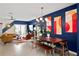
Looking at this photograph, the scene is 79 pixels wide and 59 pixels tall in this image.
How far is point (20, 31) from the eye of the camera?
2.66 metres

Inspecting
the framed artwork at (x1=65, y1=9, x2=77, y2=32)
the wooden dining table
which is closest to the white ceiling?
the framed artwork at (x1=65, y1=9, x2=77, y2=32)

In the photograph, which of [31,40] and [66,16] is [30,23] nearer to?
[31,40]

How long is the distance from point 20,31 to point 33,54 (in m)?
0.55

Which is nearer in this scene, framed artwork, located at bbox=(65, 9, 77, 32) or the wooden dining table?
framed artwork, located at bbox=(65, 9, 77, 32)

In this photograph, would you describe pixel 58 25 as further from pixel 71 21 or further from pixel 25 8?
pixel 25 8

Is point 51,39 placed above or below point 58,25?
below

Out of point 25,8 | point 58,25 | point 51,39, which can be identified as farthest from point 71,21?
point 25,8

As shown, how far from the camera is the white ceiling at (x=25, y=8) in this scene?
2.56 metres

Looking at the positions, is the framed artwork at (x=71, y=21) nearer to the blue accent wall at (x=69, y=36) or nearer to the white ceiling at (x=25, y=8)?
the blue accent wall at (x=69, y=36)

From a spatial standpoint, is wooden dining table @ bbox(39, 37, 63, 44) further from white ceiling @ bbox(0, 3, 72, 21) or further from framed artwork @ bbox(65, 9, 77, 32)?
white ceiling @ bbox(0, 3, 72, 21)

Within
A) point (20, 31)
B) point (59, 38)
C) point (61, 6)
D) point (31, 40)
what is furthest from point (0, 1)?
point (59, 38)

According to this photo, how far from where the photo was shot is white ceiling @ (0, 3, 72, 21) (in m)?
2.56

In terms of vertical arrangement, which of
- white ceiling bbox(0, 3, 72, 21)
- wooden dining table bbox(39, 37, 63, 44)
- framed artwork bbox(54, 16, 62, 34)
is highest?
white ceiling bbox(0, 3, 72, 21)

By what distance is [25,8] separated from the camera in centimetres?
258
